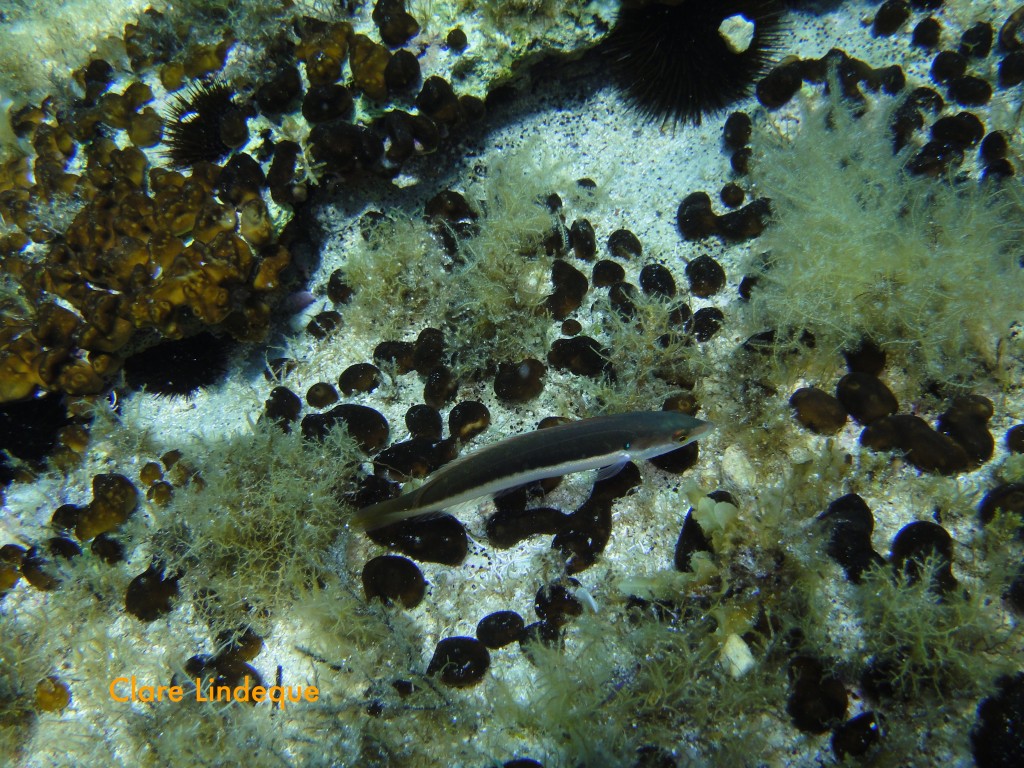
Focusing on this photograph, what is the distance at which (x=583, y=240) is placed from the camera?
4.27m

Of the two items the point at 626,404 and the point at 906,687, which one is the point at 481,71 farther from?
the point at 906,687

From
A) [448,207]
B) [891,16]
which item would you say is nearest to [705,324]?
[448,207]

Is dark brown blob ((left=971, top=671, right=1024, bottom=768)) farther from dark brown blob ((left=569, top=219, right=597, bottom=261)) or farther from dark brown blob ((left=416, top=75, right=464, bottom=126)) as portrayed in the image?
dark brown blob ((left=416, top=75, right=464, bottom=126))

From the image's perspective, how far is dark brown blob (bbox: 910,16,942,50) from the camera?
4.56m

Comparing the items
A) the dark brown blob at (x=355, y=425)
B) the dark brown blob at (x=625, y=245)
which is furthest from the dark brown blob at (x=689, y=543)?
the dark brown blob at (x=625, y=245)

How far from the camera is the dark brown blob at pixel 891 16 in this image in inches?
184

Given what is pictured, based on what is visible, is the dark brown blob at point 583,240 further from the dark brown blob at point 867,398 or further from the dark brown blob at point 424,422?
the dark brown blob at point 867,398

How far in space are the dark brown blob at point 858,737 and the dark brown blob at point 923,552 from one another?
2.41 feet

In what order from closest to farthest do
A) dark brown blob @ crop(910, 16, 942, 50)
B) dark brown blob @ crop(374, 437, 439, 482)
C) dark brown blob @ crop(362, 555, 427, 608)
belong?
dark brown blob @ crop(362, 555, 427, 608)
dark brown blob @ crop(374, 437, 439, 482)
dark brown blob @ crop(910, 16, 942, 50)

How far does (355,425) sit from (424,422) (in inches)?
19.0

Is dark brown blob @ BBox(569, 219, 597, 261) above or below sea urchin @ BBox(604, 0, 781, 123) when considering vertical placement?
below

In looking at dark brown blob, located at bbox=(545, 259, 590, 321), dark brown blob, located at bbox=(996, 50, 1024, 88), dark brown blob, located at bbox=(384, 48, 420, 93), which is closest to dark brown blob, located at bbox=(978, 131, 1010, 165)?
dark brown blob, located at bbox=(996, 50, 1024, 88)

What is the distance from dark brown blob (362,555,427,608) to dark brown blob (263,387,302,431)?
4.29ft

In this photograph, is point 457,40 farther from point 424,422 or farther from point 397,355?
point 424,422
